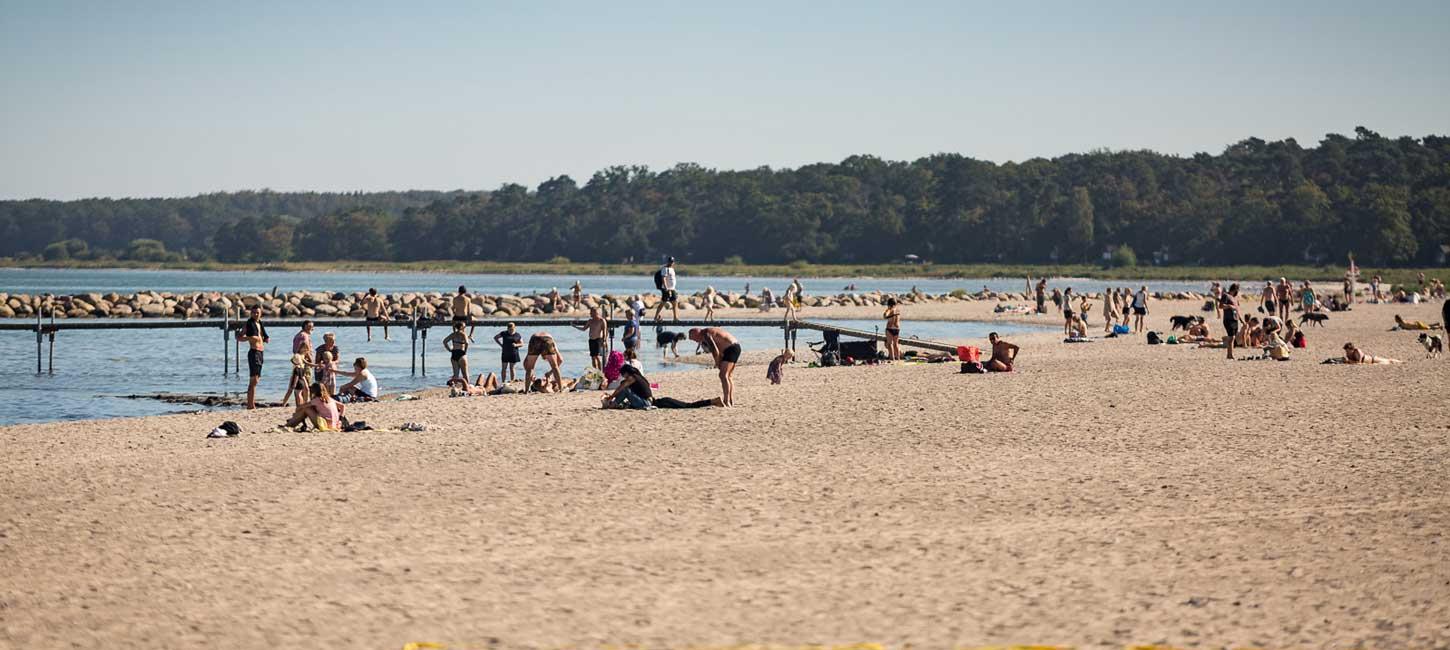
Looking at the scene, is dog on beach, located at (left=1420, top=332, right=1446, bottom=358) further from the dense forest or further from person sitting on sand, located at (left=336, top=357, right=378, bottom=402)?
the dense forest

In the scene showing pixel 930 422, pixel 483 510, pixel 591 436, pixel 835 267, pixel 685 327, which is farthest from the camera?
pixel 835 267

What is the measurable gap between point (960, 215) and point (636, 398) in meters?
109

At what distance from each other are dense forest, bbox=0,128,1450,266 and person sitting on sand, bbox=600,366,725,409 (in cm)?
9594

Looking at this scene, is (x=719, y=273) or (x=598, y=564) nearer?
(x=598, y=564)

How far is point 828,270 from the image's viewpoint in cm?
12112

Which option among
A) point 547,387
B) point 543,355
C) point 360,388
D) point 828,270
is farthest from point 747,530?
point 828,270

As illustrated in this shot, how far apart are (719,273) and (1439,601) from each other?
391ft

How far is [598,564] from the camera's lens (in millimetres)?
7742

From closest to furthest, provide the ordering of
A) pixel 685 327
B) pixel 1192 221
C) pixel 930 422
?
pixel 930 422
pixel 685 327
pixel 1192 221

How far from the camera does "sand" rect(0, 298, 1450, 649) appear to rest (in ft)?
21.3

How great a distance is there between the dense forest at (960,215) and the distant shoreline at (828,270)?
248 cm

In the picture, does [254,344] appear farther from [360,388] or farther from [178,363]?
[178,363]

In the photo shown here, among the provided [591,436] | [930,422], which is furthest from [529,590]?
[930,422]

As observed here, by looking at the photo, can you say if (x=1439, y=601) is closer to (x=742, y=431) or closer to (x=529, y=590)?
(x=529, y=590)
